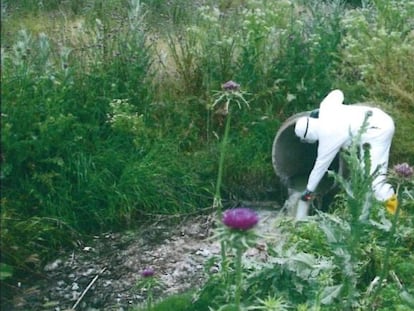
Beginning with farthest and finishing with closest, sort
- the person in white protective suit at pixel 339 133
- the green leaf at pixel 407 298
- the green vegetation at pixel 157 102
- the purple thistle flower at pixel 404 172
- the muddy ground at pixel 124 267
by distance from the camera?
the person in white protective suit at pixel 339 133
the green vegetation at pixel 157 102
the muddy ground at pixel 124 267
the green leaf at pixel 407 298
the purple thistle flower at pixel 404 172

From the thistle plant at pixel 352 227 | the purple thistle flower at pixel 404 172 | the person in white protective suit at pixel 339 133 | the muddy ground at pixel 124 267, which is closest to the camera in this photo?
the purple thistle flower at pixel 404 172

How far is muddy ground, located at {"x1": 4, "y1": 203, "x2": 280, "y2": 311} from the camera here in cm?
439

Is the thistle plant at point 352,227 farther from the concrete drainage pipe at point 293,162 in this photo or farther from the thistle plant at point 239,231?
the concrete drainage pipe at point 293,162

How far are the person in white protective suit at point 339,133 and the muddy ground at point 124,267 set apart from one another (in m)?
0.48

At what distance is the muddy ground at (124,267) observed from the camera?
4.39m

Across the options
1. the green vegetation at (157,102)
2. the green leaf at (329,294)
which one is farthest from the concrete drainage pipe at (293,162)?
the green leaf at (329,294)

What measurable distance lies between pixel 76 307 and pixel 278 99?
7.59ft

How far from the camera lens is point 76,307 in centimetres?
433

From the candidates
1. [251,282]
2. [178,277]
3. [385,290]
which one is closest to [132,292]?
[178,277]

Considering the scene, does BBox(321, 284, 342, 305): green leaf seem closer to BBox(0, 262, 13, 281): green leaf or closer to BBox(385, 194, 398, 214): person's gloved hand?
BBox(385, 194, 398, 214): person's gloved hand

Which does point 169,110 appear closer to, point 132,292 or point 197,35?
point 197,35

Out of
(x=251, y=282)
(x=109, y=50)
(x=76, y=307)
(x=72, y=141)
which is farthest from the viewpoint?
(x=109, y=50)

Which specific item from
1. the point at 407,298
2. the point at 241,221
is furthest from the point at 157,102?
the point at 241,221

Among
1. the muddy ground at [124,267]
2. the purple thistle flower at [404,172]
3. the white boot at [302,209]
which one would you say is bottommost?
the muddy ground at [124,267]
